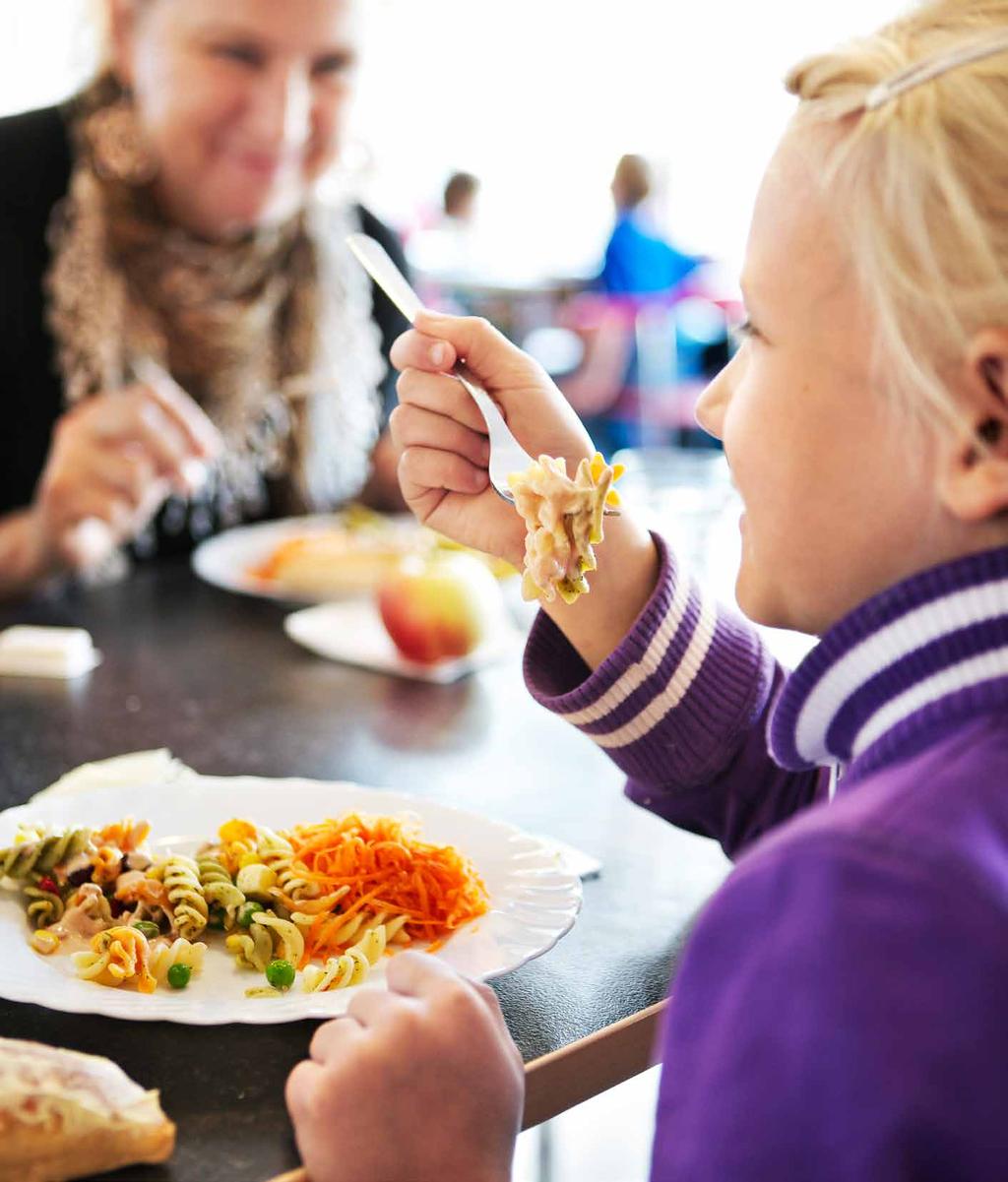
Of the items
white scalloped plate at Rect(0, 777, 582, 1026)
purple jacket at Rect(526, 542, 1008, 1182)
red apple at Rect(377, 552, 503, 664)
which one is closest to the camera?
purple jacket at Rect(526, 542, 1008, 1182)

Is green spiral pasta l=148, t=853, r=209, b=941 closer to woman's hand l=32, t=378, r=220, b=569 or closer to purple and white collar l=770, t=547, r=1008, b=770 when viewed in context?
purple and white collar l=770, t=547, r=1008, b=770

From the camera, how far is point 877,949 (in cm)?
56

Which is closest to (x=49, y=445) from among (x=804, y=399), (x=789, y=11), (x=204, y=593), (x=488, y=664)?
(x=204, y=593)

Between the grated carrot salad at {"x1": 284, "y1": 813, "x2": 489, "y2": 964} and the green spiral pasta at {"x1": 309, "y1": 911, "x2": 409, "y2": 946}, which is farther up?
the grated carrot salad at {"x1": 284, "y1": 813, "x2": 489, "y2": 964}

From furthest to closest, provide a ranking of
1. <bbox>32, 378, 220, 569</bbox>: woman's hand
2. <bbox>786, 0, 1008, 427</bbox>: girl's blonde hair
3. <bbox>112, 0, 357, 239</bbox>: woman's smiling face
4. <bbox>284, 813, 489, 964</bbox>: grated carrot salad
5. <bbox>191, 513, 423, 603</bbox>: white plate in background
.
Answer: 1. <bbox>112, 0, 357, 239</bbox>: woman's smiling face
2. <bbox>191, 513, 423, 603</bbox>: white plate in background
3. <bbox>32, 378, 220, 569</bbox>: woman's hand
4. <bbox>284, 813, 489, 964</bbox>: grated carrot salad
5. <bbox>786, 0, 1008, 427</bbox>: girl's blonde hair

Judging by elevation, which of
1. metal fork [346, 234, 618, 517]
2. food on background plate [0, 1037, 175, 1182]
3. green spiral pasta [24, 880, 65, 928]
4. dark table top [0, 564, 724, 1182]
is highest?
metal fork [346, 234, 618, 517]

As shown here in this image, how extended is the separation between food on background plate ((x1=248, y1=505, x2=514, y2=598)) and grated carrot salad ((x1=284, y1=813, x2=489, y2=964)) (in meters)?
0.84

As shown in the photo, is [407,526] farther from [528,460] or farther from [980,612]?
[980,612]

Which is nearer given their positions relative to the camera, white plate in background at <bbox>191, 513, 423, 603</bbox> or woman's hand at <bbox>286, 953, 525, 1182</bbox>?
woman's hand at <bbox>286, 953, 525, 1182</bbox>

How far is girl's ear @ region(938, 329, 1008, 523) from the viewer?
2.19 feet

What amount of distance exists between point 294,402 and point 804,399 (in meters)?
1.85

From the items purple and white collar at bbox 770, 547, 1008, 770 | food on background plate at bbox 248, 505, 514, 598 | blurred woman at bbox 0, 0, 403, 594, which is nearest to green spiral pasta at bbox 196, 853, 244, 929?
purple and white collar at bbox 770, 547, 1008, 770

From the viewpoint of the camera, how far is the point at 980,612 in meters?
0.67

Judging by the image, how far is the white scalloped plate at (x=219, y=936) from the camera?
30.6 inches
